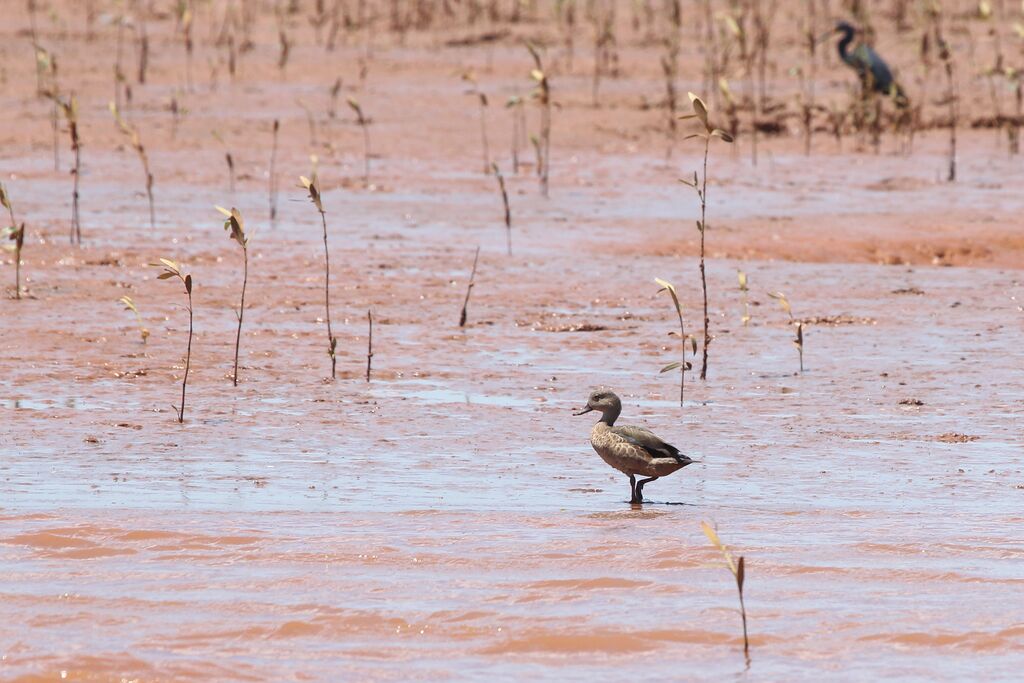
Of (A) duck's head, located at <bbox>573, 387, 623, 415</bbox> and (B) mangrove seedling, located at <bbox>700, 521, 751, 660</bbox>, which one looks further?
(A) duck's head, located at <bbox>573, 387, 623, 415</bbox>

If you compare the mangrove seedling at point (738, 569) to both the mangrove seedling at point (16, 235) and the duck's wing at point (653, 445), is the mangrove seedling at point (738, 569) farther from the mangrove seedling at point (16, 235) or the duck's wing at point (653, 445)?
the mangrove seedling at point (16, 235)

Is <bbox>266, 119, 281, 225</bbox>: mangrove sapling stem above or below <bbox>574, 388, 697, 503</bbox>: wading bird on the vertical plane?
Result: above

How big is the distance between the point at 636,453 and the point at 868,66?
11539mm

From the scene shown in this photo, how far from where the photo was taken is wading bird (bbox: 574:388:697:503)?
588cm

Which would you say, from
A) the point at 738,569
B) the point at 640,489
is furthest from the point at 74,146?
the point at 738,569

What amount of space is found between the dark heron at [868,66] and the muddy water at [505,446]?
3028 mm

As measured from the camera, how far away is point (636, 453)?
19.4ft

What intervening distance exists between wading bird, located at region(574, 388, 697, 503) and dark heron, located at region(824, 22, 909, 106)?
424 inches

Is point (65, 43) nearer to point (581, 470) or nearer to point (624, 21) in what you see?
point (624, 21)

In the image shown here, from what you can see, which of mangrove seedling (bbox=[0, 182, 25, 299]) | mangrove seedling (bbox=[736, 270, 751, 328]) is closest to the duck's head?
mangrove seedling (bbox=[736, 270, 751, 328])

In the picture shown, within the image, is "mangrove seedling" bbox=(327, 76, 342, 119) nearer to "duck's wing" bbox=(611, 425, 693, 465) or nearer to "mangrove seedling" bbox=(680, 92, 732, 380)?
"mangrove seedling" bbox=(680, 92, 732, 380)

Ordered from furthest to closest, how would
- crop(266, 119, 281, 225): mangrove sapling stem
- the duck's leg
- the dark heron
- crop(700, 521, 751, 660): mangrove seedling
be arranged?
the dark heron < crop(266, 119, 281, 225): mangrove sapling stem < the duck's leg < crop(700, 521, 751, 660): mangrove seedling

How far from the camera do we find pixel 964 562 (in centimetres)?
521

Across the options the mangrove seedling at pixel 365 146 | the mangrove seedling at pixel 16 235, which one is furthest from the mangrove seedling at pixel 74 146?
the mangrove seedling at pixel 365 146
